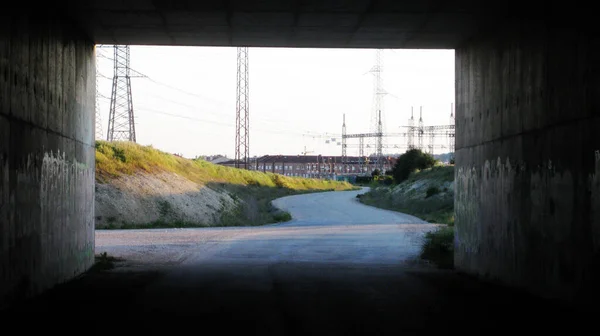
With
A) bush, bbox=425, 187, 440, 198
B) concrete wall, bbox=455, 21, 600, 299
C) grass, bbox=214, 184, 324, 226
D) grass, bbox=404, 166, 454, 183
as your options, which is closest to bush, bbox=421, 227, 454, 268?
concrete wall, bbox=455, 21, 600, 299

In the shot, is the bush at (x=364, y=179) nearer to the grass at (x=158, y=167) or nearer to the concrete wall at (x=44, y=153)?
the grass at (x=158, y=167)

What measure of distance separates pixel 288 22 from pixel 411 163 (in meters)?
75.4

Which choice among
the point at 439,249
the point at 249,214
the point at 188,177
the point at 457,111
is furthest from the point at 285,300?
the point at 188,177

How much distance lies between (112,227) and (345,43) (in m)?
27.2

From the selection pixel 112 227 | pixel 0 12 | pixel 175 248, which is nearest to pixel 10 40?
pixel 0 12

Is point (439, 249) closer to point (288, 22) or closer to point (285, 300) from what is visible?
point (288, 22)

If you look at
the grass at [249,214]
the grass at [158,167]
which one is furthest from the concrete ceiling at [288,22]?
the grass at [158,167]

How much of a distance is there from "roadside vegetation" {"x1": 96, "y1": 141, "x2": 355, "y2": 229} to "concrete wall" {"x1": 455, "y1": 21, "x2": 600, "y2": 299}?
29.3m

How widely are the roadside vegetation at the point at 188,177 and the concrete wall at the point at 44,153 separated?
26063 millimetres

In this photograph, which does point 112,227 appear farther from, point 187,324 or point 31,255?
point 187,324

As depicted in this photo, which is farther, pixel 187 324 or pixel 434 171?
pixel 434 171

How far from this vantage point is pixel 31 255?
1102 centimetres

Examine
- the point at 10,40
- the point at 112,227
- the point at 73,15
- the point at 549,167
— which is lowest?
the point at 112,227

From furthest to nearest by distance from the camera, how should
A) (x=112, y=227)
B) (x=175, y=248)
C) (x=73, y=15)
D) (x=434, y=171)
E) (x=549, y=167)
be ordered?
(x=434, y=171)
(x=112, y=227)
(x=175, y=248)
(x=73, y=15)
(x=549, y=167)
